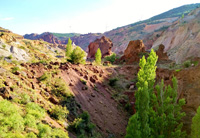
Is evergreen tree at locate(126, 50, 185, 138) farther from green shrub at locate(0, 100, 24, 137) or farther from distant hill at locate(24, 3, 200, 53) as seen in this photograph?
distant hill at locate(24, 3, 200, 53)

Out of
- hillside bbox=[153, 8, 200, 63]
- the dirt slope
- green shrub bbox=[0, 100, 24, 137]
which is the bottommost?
the dirt slope

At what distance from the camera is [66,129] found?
1137 centimetres

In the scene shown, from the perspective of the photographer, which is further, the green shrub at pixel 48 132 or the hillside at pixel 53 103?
the hillside at pixel 53 103

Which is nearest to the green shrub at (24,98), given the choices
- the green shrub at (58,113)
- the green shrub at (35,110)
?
the green shrub at (35,110)

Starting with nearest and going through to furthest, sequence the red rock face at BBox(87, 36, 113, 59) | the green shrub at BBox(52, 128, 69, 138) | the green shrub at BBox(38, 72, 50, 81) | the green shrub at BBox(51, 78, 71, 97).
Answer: the green shrub at BBox(52, 128, 69, 138), the green shrub at BBox(51, 78, 71, 97), the green shrub at BBox(38, 72, 50, 81), the red rock face at BBox(87, 36, 113, 59)

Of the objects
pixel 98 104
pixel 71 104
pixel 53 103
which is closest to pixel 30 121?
Result: pixel 53 103

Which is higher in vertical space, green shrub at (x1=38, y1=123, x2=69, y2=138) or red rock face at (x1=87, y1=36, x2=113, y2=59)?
red rock face at (x1=87, y1=36, x2=113, y2=59)

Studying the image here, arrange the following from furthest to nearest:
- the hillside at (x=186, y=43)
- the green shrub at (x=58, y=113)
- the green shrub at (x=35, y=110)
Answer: the hillside at (x=186, y=43) < the green shrub at (x=58, y=113) < the green shrub at (x=35, y=110)

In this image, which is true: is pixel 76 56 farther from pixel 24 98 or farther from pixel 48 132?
pixel 48 132

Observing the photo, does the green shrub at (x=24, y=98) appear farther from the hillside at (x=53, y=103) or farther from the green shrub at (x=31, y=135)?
the green shrub at (x=31, y=135)

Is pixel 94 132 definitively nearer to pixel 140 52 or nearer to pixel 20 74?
pixel 20 74

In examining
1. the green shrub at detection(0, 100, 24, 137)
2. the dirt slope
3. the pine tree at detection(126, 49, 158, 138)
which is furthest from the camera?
the dirt slope

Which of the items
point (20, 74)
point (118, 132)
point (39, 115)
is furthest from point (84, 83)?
point (39, 115)

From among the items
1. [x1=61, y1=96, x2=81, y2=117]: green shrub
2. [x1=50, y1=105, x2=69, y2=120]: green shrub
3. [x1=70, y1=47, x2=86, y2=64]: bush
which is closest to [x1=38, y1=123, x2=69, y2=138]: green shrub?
[x1=50, y1=105, x2=69, y2=120]: green shrub
